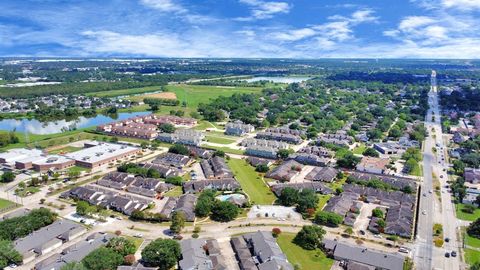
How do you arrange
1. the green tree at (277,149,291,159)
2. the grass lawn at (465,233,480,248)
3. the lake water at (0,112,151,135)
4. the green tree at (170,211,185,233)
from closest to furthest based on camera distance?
the grass lawn at (465,233,480,248), the green tree at (170,211,185,233), the green tree at (277,149,291,159), the lake water at (0,112,151,135)

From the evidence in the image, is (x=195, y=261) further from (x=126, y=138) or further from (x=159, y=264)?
(x=126, y=138)

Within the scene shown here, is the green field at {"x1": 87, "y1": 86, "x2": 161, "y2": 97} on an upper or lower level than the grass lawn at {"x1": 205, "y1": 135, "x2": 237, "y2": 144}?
upper

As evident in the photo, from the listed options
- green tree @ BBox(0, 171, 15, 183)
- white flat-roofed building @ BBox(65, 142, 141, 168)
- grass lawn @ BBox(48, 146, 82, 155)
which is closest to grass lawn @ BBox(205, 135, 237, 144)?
white flat-roofed building @ BBox(65, 142, 141, 168)

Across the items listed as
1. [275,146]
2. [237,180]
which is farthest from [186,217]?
[275,146]

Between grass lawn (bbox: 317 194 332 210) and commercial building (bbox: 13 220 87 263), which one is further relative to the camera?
grass lawn (bbox: 317 194 332 210)

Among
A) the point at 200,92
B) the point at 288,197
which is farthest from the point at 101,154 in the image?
the point at 200,92

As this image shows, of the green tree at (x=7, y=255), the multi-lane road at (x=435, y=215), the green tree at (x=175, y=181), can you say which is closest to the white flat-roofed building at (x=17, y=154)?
the green tree at (x=175, y=181)

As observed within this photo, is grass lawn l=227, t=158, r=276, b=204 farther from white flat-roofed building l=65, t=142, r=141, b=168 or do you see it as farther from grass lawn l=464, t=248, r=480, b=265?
grass lawn l=464, t=248, r=480, b=265
